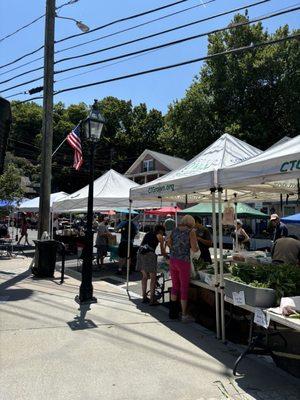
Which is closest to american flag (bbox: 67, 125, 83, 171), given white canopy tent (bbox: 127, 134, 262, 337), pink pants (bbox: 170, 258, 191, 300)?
white canopy tent (bbox: 127, 134, 262, 337)

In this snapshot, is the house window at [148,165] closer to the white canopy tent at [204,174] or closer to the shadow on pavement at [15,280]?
the shadow on pavement at [15,280]

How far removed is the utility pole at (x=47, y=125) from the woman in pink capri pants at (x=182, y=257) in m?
6.89

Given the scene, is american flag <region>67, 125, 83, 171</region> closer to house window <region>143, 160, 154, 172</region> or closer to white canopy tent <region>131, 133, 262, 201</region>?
white canopy tent <region>131, 133, 262, 201</region>

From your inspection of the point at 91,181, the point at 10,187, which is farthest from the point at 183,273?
the point at 10,187

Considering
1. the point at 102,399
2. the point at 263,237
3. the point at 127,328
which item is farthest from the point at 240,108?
the point at 102,399

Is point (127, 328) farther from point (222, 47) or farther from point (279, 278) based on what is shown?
point (222, 47)

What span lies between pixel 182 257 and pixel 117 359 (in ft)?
8.17

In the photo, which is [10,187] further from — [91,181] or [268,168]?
[268,168]

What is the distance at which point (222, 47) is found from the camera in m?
41.4

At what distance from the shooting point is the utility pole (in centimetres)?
1391

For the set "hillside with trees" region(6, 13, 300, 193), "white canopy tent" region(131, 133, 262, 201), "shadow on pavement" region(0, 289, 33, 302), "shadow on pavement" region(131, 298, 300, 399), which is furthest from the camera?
"hillside with trees" region(6, 13, 300, 193)

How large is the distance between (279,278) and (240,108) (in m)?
37.3

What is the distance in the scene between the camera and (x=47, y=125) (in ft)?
46.3

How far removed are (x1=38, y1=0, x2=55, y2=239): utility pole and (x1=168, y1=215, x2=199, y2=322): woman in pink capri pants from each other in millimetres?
6894
